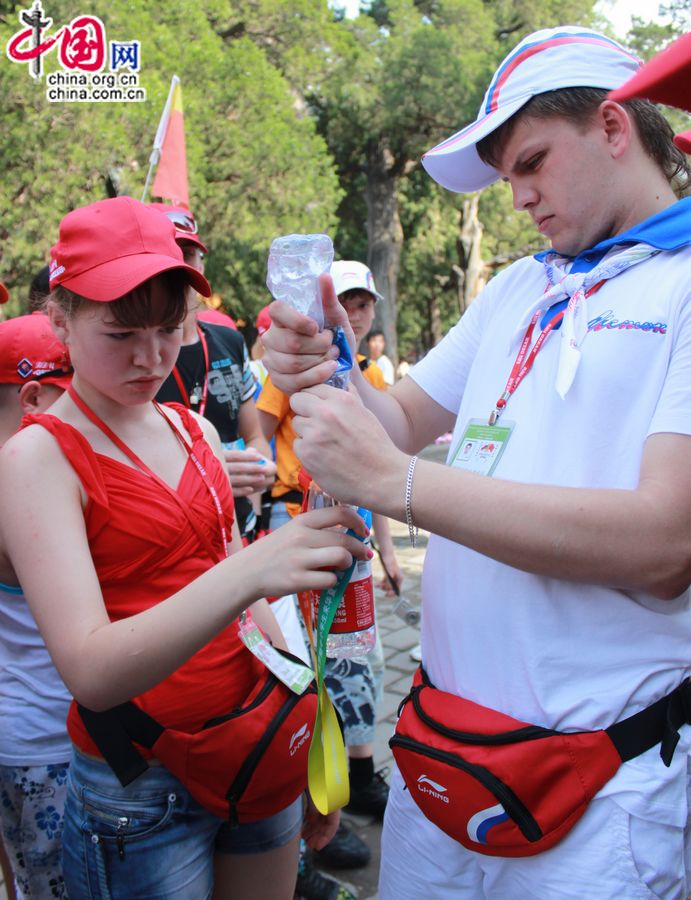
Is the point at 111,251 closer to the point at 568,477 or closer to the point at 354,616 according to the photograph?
the point at 354,616

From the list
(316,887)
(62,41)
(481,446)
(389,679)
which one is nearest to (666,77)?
(481,446)

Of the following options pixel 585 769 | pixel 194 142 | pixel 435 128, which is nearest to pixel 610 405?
pixel 585 769

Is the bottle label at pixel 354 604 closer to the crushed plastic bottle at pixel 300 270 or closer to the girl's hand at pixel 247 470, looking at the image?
the crushed plastic bottle at pixel 300 270

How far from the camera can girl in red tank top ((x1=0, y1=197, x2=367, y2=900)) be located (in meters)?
1.31

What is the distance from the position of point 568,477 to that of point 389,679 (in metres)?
3.62

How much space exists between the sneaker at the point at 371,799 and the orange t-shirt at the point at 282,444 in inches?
47.0

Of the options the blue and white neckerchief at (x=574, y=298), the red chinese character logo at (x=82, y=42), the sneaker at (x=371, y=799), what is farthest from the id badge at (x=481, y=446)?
the red chinese character logo at (x=82, y=42)

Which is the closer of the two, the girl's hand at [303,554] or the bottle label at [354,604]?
the girl's hand at [303,554]

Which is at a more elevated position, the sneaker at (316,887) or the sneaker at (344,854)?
the sneaker at (316,887)

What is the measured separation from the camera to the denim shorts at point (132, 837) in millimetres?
1566

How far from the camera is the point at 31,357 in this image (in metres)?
2.26

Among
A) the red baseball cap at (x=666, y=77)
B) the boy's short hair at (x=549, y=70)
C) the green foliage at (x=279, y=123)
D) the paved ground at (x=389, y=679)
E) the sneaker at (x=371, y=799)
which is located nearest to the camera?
the red baseball cap at (x=666, y=77)

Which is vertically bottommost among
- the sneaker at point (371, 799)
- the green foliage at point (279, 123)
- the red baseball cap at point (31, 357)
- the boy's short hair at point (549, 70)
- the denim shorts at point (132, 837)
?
the sneaker at point (371, 799)

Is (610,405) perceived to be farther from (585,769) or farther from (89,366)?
(89,366)
